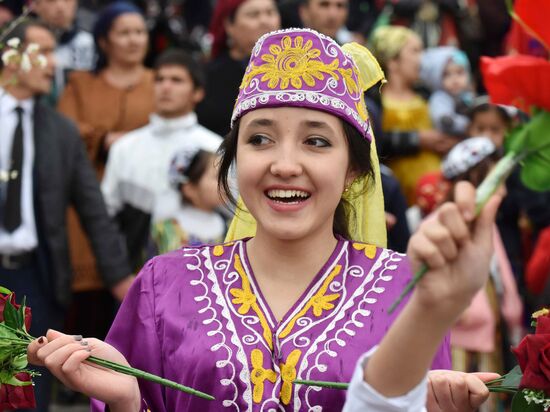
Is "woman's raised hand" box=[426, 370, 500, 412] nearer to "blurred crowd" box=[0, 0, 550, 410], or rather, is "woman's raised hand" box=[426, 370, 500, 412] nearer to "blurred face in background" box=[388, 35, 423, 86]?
"blurred crowd" box=[0, 0, 550, 410]

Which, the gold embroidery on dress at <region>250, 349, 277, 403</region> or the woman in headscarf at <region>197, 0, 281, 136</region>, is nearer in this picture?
the gold embroidery on dress at <region>250, 349, 277, 403</region>

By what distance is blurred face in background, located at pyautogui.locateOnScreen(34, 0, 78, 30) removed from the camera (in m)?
8.59

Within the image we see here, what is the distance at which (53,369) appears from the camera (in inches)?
127

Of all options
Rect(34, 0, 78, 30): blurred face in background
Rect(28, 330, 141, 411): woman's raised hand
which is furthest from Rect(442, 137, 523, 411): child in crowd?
Rect(28, 330, 141, 411): woman's raised hand

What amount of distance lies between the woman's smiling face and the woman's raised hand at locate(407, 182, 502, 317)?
3.31 ft

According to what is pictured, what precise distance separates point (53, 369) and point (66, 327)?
4.80 metres

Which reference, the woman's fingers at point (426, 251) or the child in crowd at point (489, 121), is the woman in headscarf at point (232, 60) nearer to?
the child in crowd at point (489, 121)

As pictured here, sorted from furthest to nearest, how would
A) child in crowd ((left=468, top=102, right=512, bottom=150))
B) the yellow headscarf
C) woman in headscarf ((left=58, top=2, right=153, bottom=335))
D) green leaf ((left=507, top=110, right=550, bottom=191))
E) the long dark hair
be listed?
child in crowd ((left=468, top=102, right=512, bottom=150)) → woman in headscarf ((left=58, top=2, right=153, bottom=335)) → the yellow headscarf → the long dark hair → green leaf ((left=507, top=110, right=550, bottom=191))

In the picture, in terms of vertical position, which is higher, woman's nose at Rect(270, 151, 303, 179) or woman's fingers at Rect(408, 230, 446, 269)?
woman's nose at Rect(270, 151, 303, 179)

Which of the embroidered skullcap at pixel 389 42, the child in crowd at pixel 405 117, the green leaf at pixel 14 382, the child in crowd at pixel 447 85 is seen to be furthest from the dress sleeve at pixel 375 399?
the embroidered skullcap at pixel 389 42

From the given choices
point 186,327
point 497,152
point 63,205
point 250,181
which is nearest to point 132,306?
point 186,327

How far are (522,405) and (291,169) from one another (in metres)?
0.81

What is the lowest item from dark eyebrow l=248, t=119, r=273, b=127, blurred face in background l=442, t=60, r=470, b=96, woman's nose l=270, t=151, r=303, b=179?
woman's nose l=270, t=151, r=303, b=179

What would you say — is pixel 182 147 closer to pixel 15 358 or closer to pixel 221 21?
pixel 221 21
